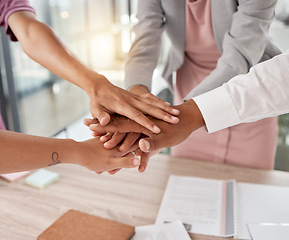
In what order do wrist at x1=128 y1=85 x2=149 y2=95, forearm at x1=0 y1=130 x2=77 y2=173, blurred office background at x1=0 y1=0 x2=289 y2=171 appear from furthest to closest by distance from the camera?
blurred office background at x1=0 y1=0 x2=289 y2=171
wrist at x1=128 y1=85 x2=149 y2=95
forearm at x1=0 y1=130 x2=77 y2=173

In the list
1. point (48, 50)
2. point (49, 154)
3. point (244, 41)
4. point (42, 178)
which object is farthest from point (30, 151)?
point (244, 41)

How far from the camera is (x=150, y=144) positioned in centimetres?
103

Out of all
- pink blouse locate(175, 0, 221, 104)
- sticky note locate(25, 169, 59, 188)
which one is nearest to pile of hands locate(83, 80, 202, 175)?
sticky note locate(25, 169, 59, 188)

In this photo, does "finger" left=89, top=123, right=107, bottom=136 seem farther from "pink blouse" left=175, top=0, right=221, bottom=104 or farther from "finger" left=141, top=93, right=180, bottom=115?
"pink blouse" left=175, top=0, right=221, bottom=104

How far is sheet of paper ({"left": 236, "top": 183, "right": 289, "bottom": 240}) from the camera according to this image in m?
1.02

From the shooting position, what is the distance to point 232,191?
3.80 feet

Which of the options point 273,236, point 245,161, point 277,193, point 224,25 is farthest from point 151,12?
point 273,236

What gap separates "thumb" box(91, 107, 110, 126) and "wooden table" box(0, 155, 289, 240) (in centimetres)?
26

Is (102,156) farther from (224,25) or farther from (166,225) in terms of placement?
(224,25)

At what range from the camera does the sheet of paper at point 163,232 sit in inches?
37.1

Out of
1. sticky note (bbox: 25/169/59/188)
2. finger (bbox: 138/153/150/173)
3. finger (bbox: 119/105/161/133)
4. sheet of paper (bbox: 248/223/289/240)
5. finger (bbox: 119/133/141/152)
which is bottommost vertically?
sticky note (bbox: 25/169/59/188)

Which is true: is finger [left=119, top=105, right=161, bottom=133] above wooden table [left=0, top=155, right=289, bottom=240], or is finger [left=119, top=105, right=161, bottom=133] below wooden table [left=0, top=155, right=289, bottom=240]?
above

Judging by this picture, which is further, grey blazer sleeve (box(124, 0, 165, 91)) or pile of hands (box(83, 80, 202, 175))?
grey blazer sleeve (box(124, 0, 165, 91))

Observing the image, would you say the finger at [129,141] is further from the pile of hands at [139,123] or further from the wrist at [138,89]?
the wrist at [138,89]
